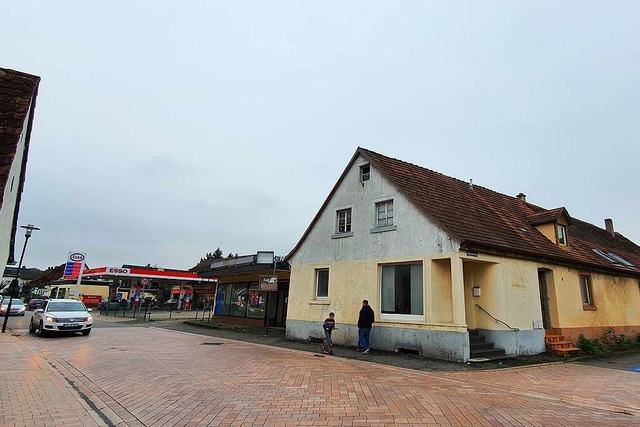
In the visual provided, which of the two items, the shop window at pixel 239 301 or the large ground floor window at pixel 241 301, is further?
the shop window at pixel 239 301

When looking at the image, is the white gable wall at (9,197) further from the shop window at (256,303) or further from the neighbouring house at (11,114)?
the shop window at (256,303)

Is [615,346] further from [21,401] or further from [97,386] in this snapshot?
[21,401]

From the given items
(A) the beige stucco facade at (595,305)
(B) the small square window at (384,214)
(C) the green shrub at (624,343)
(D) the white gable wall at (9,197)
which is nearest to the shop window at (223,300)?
(B) the small square window at (384,214)

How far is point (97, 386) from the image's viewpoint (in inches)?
324

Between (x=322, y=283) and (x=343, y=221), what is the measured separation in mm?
3021

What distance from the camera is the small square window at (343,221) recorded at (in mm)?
17391

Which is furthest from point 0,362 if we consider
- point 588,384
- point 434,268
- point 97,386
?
point 588,384

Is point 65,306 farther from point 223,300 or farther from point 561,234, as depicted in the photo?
point 561,234

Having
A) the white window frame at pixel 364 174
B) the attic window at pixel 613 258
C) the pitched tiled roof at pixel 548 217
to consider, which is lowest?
the attic window at pixel 613 258

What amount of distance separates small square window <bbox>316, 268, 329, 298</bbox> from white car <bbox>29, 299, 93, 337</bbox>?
35.8 ft

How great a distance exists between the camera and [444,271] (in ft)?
45.4

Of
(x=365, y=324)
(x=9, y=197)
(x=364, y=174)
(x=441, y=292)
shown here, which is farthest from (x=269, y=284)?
(x=9, y=197)

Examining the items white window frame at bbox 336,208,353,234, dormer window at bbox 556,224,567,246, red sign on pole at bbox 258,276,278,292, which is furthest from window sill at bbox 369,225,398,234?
dormer window at bbox 556,224,567,246

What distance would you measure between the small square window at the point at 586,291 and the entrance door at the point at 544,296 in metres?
2.83
